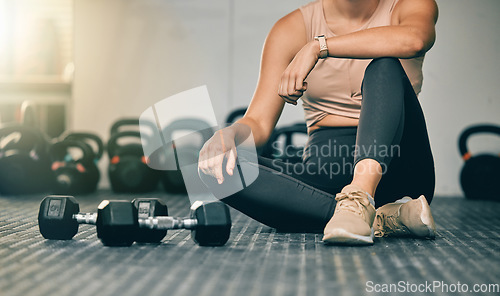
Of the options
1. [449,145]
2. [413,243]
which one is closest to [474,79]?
[449,145]

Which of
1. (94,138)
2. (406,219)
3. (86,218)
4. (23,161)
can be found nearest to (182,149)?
(94,138)

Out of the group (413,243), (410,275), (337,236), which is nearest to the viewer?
(410,275)

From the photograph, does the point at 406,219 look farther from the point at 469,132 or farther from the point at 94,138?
the point at 94,138

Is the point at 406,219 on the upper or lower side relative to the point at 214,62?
lower

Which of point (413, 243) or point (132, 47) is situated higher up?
point (132, 47)

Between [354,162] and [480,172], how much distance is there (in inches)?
74.3

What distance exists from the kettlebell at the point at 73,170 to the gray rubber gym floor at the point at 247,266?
1232 mm

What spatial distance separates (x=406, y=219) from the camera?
A: 52.9 inches

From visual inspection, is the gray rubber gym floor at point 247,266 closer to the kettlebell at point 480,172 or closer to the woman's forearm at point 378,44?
the woman's forearm at point 378,44

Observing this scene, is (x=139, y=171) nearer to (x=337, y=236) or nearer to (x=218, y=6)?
(x=218, y=6)

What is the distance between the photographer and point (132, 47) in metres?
3.41

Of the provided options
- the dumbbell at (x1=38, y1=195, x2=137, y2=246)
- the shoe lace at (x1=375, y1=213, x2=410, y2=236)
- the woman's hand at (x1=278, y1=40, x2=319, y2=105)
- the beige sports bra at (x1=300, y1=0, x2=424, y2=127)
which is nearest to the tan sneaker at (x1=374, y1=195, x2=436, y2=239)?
the shoe lace at (x1=375, y1=213, x2=410, y2=236)

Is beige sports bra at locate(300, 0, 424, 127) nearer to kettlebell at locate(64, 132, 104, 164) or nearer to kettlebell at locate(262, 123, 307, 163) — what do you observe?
kettlebell at locate(262, 123, 307, 163)

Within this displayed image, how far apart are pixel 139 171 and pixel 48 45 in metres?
1.33
